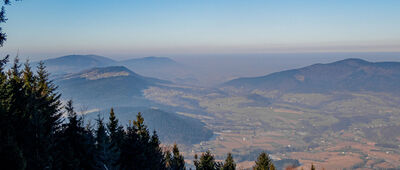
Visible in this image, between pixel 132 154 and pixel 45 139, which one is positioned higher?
pixel 45 139

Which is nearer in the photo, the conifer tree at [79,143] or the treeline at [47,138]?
the treeline at [47,138]

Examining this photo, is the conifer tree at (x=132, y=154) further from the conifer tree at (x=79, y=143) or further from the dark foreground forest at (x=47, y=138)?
the conifer tree at (x=79, y=143)

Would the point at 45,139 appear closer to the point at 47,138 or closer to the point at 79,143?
the point at 47,138

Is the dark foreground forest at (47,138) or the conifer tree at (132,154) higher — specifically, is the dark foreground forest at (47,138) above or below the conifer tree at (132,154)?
above

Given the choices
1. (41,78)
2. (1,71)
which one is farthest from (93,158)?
(41,78)

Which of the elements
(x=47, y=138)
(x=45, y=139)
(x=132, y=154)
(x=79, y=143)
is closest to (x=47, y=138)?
(x=47, y=138)

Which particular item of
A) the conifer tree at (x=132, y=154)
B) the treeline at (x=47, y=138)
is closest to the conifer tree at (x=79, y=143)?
the treeline at (x=47, y=138)

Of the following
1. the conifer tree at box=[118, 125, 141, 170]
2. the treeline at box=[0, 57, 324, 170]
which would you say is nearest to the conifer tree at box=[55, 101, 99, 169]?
the treeline at box=[0, 57, 324, 170]

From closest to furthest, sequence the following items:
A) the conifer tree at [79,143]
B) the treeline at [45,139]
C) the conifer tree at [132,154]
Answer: the treeline at [45,139], the conifer tree at [79,143], the conifer tree at [132,154]

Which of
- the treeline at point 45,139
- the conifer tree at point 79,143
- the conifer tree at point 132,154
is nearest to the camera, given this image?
the treeline at point 45,139

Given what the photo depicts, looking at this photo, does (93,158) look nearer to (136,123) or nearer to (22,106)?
(22,106)

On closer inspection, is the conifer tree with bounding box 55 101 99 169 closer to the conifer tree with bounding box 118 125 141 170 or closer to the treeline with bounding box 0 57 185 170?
the treeline with bounding box 0 57 185 170
